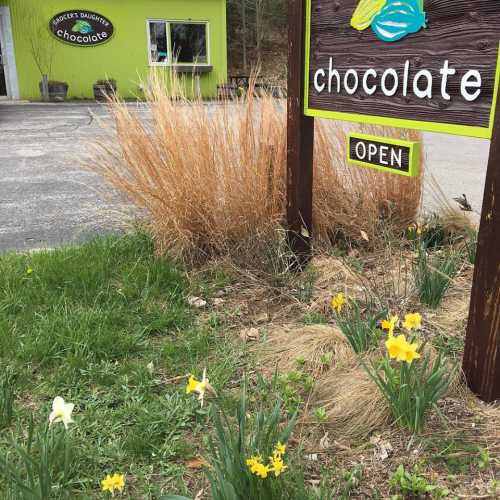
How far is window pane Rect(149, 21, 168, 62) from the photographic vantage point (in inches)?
738

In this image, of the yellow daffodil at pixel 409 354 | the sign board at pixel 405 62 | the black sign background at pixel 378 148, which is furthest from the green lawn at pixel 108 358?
the sign board at pixel 405 62

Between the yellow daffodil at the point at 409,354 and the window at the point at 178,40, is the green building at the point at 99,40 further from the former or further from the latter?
the yellow daffodil at the point at 409,354

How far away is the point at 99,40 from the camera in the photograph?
18.3 meters

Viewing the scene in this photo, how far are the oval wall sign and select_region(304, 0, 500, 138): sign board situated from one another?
55.6 ft

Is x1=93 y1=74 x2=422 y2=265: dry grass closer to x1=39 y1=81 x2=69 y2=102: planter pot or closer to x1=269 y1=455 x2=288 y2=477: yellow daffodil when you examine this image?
x1=269 y1=455 x2=288 y2=477: yellow daffodil

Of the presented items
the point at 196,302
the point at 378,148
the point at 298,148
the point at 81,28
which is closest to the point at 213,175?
the point at 298,148

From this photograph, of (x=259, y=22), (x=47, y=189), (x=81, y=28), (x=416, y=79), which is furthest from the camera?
(x=259, y=22)

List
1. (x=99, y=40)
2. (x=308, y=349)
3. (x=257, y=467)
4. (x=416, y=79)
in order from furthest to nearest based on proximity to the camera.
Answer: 1. (x=99, y=40)
2. (x=308, y=349)
3. (x=416, y=79)
4. (x=257, y=467)

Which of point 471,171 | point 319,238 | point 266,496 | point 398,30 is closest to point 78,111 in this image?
point 471,171

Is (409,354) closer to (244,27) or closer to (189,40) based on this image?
(189,40)

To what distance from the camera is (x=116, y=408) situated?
222cm

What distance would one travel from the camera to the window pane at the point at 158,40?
18.7m

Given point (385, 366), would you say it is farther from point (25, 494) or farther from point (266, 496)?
point (25, 494)

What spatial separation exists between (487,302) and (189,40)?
19.2 metres
